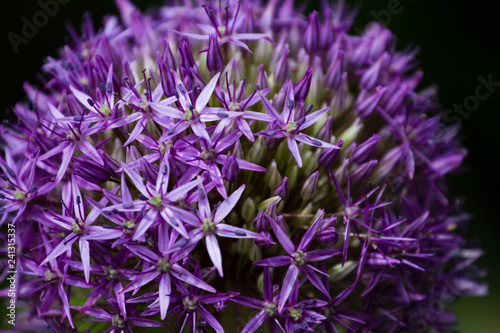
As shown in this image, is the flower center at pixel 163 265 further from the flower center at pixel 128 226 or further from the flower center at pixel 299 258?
the flower center at pixel 299 258

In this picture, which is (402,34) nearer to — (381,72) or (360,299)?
(381,72)

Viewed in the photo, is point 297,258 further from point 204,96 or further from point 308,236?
point 204,96

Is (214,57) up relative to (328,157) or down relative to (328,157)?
up

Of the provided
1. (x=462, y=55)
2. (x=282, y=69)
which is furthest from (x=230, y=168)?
(x=462, y=55)

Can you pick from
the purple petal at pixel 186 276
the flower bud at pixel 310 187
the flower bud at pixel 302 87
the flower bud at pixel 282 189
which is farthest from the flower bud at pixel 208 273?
the flower bud at pixel 302 87

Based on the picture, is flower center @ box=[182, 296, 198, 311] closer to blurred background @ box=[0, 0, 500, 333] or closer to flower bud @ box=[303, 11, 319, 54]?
flower bud @ box=[303, 11, 319, 54]

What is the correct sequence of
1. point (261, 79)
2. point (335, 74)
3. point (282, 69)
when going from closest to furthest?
point (261, 79) → point (282, 69) → point (335, 74)

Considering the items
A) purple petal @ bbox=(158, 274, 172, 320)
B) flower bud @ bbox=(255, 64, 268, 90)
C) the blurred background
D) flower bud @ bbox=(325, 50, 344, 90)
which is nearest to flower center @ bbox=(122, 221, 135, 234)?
purple petal @ bbox=(158, 274, 172, 320)
